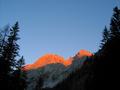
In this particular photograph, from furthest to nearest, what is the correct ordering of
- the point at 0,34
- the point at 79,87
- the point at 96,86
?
the point at 79,87 → the point at 0,34 → the point at 96,86

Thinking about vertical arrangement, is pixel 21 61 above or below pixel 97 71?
above

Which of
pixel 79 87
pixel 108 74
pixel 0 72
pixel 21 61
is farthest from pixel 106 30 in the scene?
pixel 79 87

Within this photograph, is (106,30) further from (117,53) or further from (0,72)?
(0,72)

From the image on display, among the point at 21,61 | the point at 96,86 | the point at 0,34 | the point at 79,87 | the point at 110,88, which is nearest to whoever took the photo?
the point at 110,88

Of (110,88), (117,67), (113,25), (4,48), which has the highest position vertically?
(113,25)

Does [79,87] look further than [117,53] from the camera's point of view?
Yes

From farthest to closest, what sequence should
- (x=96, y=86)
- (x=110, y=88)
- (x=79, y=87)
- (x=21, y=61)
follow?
1. (x=79, y=87)
2. (x=21, y=61)
3. (x=96, y=86)
4. (x=110, y=88)

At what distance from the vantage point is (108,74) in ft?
114

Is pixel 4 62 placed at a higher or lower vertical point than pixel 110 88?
higher

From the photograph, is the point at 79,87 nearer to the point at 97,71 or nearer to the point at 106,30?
the point at 106,30

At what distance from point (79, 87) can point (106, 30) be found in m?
48.7

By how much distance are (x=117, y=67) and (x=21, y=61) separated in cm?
2865

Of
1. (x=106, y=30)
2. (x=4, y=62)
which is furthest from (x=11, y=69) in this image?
(x=106, y=30)

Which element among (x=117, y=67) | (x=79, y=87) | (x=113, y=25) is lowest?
(x=117, y=67)
